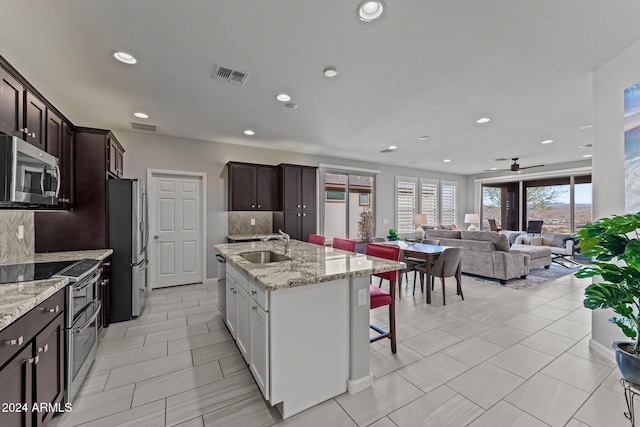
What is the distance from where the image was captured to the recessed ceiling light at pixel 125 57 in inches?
90.9

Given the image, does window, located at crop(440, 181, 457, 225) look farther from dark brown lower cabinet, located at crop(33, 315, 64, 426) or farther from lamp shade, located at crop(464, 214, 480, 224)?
dark brown lower cabinet, located at crop(33, 315, 64, 426)

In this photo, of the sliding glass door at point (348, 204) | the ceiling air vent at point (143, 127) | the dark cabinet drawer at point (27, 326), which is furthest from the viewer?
the sliding glass door at point (348, 204)

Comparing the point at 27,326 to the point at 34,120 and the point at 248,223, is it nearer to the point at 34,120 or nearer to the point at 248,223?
the point at 34,120

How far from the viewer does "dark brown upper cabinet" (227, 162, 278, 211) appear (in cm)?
502

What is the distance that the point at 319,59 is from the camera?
2.40m

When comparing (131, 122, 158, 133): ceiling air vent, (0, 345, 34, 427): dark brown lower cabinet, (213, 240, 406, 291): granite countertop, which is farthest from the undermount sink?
(131, 122, 158, 133): ceiling air vent

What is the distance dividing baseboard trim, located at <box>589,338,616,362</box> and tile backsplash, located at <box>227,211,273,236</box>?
484 cm

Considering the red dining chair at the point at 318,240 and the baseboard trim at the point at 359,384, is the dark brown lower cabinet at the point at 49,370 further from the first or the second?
the red dining chair at the point at 318,240

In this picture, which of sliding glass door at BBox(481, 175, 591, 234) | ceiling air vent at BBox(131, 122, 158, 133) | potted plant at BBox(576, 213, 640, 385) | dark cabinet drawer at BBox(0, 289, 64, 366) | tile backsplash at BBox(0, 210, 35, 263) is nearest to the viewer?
dark cabinet drawer at BBox(0, 289, 64, 366)

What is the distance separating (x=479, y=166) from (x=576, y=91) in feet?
16.4

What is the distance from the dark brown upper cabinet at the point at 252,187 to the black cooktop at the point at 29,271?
2882 millimetres

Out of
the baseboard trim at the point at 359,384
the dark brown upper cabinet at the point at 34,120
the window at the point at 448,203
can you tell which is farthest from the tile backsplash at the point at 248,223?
the window at the point at 448,203

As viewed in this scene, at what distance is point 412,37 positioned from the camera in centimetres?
209

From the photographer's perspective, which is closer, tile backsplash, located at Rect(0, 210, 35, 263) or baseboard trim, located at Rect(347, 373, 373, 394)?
baseboard trim, located at Rect(347, 373, 373, 394)
